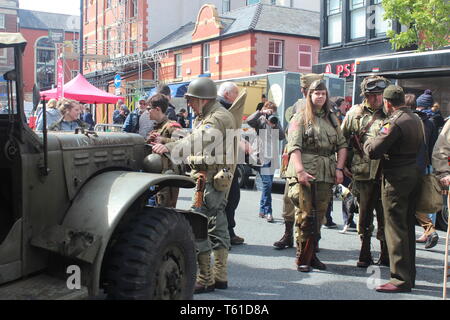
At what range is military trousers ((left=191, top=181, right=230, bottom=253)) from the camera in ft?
15.3

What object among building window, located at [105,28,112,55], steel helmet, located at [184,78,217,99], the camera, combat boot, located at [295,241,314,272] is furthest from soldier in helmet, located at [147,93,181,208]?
building window, located at [105,28,112,55]

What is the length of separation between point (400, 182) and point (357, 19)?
1625 cm

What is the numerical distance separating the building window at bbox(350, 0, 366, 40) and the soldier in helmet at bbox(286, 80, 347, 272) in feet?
49.8

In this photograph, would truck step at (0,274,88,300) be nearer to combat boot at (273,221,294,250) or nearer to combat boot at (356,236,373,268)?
combat boot at (356,236,373,268)

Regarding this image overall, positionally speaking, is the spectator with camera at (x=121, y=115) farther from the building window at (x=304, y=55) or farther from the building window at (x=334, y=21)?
the building window at (x=304, y=55)

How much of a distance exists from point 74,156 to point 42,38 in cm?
112

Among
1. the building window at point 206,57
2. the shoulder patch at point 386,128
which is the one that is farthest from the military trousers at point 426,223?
the building window at point 206,57

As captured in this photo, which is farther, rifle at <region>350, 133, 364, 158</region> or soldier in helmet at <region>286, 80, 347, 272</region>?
rifle at <region>350, 133, 364, 158</region>

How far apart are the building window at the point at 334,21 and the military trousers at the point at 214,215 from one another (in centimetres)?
1705

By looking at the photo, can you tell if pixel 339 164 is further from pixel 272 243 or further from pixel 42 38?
pixel 42 38

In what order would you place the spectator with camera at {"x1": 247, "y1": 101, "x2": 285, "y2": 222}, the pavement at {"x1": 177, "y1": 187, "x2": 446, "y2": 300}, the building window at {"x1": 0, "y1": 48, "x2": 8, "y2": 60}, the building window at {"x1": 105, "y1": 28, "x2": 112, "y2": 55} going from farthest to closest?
the building window at {"x1": 105, "y1": 28, "x2": 112, "y2": 55}
the spectator with camera at {"x1": 247, "y1": 101, "x2": 285, "y2": 222}
the pavement at {"x1": 177, "y1": 187, "x2": 446, "y2": 300}
the building window at {"x1": 0, "y1": 48, "x2": 8, "y2": 60}

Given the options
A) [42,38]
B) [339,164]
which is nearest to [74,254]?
[42,38]

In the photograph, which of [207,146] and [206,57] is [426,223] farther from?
[206,57]
